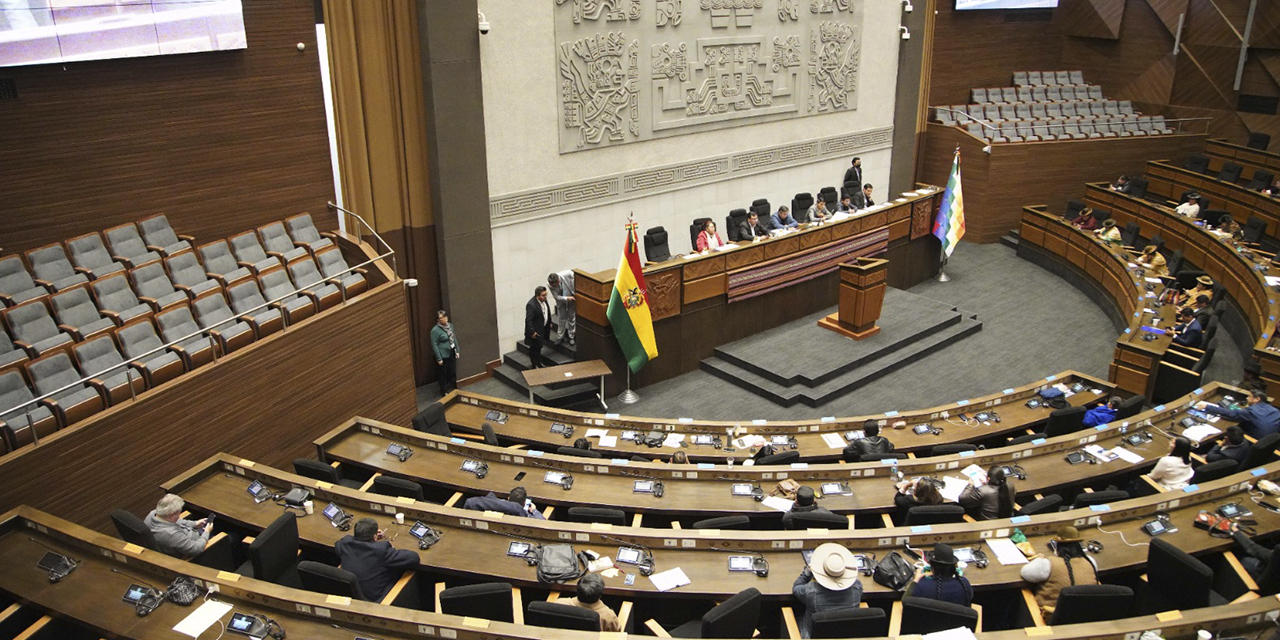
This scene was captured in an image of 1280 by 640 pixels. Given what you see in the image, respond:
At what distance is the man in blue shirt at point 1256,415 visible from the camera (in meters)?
7.17

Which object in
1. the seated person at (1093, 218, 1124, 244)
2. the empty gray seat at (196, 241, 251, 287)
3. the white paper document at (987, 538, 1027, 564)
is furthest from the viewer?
the seated person at (1093, 218, 1124, 244)

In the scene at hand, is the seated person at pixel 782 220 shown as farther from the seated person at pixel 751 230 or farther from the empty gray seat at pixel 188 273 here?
the empty gray seat at pixel 188 273

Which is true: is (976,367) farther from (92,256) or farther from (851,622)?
(92,256)

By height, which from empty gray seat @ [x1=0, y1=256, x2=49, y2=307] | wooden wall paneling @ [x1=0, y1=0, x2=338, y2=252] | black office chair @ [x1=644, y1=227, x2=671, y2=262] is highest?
wooden wall paneling @ [x1=0, y1=0, x2=338, y2=252]

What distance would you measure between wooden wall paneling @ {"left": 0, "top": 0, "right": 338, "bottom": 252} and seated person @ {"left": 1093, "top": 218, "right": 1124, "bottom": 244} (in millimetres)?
10717

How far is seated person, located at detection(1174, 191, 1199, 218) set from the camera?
1311 centimetres

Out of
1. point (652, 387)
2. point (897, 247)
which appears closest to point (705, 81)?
point (897, 247)

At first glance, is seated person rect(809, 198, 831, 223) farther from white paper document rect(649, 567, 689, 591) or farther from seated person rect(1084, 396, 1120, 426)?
white paper document rect(649, 567, 689, 591)

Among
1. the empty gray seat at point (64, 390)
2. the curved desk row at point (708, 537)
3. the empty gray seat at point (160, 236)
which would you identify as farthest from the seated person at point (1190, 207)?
the empty gray seat at point (64, 390)

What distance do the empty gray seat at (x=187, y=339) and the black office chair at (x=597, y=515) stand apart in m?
3.18

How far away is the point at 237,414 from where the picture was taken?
698 cm

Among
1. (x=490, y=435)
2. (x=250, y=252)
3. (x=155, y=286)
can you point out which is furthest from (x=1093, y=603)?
(x=250, y=252)

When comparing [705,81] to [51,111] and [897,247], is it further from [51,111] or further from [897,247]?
[51,111]

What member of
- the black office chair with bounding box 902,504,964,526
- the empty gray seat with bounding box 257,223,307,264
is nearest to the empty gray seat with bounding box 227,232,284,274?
the empty gray seat with bounding box 257,223,307,264
